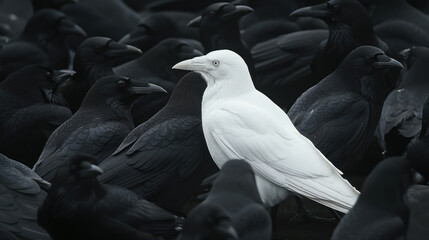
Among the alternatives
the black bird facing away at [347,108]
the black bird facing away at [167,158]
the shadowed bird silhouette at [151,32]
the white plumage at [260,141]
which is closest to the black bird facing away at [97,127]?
the black bird facing away at [167,158]

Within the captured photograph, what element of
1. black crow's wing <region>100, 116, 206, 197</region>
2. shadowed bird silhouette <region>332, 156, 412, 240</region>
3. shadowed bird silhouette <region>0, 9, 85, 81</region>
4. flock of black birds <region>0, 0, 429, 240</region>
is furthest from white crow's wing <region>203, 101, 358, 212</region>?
shadowed bird silhouette <region>0, 9, 85, 81</region>

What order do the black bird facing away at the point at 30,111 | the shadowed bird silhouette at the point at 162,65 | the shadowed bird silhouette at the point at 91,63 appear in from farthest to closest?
the shadowed bird silhouette at the point at 162,65
the shadowed bird silhouette at the point at 91,63
the black bird facing away at the point at 30,111

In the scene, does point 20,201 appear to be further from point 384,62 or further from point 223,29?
point 223,29

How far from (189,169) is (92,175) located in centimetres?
142

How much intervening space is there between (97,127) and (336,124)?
1872 millimetres

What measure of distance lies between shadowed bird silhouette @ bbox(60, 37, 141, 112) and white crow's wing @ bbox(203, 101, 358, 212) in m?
2.73

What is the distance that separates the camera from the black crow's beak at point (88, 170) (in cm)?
679

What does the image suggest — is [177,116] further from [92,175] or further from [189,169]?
[92,175]

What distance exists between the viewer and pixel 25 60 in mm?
11953

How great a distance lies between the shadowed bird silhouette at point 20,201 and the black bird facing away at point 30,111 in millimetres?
1759

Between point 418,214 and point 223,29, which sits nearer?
point 418,214

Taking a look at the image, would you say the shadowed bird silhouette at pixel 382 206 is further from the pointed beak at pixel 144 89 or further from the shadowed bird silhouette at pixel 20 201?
the pointed beak at pixel 144 89

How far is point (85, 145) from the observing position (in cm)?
830

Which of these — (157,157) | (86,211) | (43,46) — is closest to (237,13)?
(43,46)
